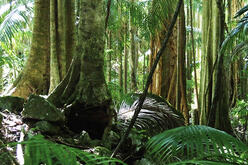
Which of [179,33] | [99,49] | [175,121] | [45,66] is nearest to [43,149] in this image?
[99,49]

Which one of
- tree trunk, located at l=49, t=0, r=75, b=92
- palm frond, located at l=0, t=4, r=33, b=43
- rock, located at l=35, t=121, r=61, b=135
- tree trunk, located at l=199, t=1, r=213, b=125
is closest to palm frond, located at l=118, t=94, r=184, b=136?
tree trunk, located at l=199, t=1, r=213, b=125

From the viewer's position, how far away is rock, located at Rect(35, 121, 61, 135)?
2.28 metres

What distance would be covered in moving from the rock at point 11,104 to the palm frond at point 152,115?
1.16 meters

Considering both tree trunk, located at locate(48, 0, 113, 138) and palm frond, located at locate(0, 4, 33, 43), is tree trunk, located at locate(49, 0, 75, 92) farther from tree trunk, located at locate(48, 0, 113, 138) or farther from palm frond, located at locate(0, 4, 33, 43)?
palm frond, located at locate(0, 4, 33, 43)

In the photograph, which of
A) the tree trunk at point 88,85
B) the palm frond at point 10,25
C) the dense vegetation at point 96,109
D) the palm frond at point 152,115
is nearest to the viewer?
the dense vegetation at point 96,109

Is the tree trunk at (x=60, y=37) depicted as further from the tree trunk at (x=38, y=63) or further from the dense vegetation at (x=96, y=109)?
the tree trunk at (x=38, y=63)

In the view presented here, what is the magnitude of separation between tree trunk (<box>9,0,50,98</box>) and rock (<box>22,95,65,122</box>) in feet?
5.20

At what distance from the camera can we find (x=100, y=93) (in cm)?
258

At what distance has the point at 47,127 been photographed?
2314 mm

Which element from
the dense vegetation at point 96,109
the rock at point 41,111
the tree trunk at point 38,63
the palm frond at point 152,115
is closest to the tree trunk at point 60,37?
the dense vegetation at point 96,109

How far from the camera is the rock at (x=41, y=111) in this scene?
7.70 ft

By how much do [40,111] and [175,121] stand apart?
6.07ft

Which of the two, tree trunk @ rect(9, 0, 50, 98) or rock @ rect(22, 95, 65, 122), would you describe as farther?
tree trunk @ rect(9, 0, 50, 98)

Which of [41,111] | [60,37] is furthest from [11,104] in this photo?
[60,37]
